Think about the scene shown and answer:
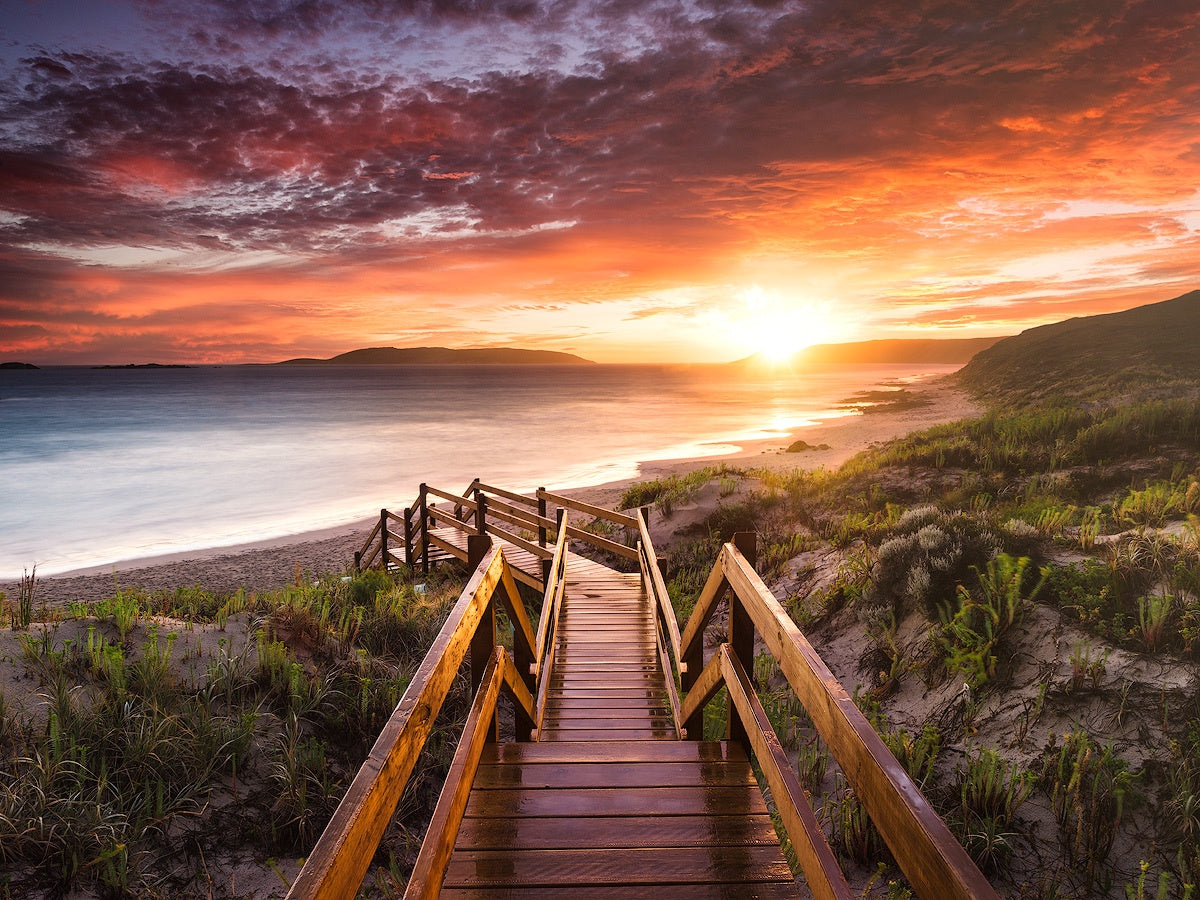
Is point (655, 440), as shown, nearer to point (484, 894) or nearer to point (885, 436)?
point (885, 436)

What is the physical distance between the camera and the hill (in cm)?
2650

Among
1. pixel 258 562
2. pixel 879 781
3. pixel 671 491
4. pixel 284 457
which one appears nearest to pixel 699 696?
pixel 879 781

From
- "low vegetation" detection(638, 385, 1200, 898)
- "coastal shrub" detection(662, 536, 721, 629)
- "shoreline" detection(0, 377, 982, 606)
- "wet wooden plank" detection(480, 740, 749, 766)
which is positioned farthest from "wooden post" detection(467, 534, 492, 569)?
"shoreline" detection(0, 377, 982, 606)

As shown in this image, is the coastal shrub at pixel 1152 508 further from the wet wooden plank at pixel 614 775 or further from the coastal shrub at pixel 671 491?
the coastal shrub at pixel 671 491

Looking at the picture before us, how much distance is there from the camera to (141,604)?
7.86m

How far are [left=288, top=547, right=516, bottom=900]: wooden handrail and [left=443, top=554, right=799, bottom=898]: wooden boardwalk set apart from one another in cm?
88

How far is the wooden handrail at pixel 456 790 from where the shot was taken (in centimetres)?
181

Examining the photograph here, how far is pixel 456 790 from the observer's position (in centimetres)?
219

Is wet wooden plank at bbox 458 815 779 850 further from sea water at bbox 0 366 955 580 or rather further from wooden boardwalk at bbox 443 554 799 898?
sea water at bbox 0 366 955 580

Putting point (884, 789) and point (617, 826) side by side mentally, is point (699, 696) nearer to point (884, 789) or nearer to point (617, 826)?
point (617, 826)

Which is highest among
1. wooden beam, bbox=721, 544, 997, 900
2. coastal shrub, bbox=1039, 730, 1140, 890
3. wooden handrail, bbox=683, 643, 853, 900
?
wooden beam, bbox=721, 544, 997, 900

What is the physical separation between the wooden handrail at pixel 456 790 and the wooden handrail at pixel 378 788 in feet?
0.70

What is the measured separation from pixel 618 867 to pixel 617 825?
0.28m

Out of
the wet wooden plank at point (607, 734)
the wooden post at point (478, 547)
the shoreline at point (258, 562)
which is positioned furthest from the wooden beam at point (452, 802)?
the shoreline at point (258, 562)
